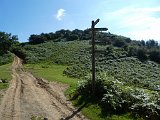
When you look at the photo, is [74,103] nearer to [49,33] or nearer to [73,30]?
[49,33]

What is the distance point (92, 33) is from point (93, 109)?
638cm

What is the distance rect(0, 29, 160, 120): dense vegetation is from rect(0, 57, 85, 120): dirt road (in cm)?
206

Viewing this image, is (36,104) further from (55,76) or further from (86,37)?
(86,37)

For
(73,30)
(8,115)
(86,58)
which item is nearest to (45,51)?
(86,58)

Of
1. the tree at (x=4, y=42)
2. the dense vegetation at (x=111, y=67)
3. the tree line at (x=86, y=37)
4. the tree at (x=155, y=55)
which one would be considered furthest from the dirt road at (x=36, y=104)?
the tree at (x=155, y=55)

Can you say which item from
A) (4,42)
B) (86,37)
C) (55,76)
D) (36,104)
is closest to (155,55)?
(86,37)

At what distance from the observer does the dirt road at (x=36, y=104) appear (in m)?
22.0

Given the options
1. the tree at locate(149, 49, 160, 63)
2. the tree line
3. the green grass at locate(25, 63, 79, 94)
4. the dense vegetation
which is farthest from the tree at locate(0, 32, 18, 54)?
the tree at locate(149, 49, 160, 63)

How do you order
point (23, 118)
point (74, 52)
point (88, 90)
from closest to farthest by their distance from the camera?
point (23, 118), point (88, 90), point (74, 52)

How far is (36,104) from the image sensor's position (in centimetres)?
2578

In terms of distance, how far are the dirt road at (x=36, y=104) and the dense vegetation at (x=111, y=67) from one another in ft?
6.75

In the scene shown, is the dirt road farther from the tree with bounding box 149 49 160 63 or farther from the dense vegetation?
the tree with bounding box 149 49 160 63

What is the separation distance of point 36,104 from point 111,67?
54.2 meters

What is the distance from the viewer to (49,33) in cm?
14838
